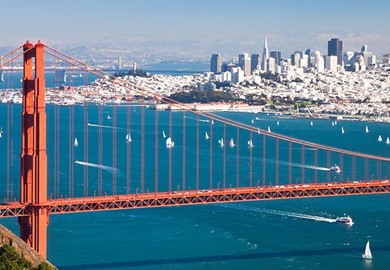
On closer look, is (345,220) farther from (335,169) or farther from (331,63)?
(331,63)

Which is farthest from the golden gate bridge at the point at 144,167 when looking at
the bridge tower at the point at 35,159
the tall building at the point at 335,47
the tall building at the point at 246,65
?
the tall building at the point at 335,47

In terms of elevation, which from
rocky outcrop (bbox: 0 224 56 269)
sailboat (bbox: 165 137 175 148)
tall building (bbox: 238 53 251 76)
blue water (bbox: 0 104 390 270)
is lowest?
blue water (bbox: 0 104 390 270)

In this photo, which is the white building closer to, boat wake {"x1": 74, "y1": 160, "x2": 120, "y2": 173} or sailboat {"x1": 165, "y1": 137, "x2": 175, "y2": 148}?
sailboat {"x1": 165, "y1": 137, "x2": 175, "y2": 148}

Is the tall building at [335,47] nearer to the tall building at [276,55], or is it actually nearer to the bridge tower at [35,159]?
the tall building at [276,55]

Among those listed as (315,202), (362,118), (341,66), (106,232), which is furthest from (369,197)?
(341,66)

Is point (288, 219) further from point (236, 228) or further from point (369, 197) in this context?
point (369, 197)

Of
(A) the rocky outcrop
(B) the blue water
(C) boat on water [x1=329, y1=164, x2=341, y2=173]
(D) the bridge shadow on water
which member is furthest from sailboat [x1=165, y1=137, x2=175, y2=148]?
(A) the rocky outcrop
